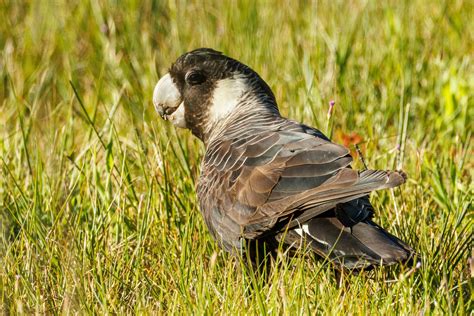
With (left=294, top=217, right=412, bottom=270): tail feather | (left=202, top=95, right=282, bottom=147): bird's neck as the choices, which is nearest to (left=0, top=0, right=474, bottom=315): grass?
(left=294, top=217, right=412, bottom=270): tail feather

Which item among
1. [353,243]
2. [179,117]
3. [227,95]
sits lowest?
[353,243]

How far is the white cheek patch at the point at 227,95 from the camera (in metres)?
4.51

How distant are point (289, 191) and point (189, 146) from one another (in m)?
1.67

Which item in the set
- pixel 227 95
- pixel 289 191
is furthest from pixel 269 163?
pixel 227 95

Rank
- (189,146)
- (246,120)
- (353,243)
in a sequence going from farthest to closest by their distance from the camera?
1. (189,146)
2. (246,120)
3. (353,243)

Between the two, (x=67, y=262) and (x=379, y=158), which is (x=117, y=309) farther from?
(x=379, y=158)

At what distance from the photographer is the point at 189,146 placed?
16.8 feet

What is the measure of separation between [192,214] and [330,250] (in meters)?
0.82

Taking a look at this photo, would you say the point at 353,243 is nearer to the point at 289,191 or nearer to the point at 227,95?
the point at 289,191

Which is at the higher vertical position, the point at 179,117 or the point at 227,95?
the point at 227,95

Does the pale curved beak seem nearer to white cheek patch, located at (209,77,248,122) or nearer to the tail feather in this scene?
white cheek patch, located at (209,77,248,122)

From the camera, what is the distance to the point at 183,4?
23.4 ft

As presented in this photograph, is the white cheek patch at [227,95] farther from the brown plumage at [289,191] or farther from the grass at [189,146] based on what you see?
the grass at [189,146]

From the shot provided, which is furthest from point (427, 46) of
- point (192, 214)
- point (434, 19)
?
point (192, 214)
